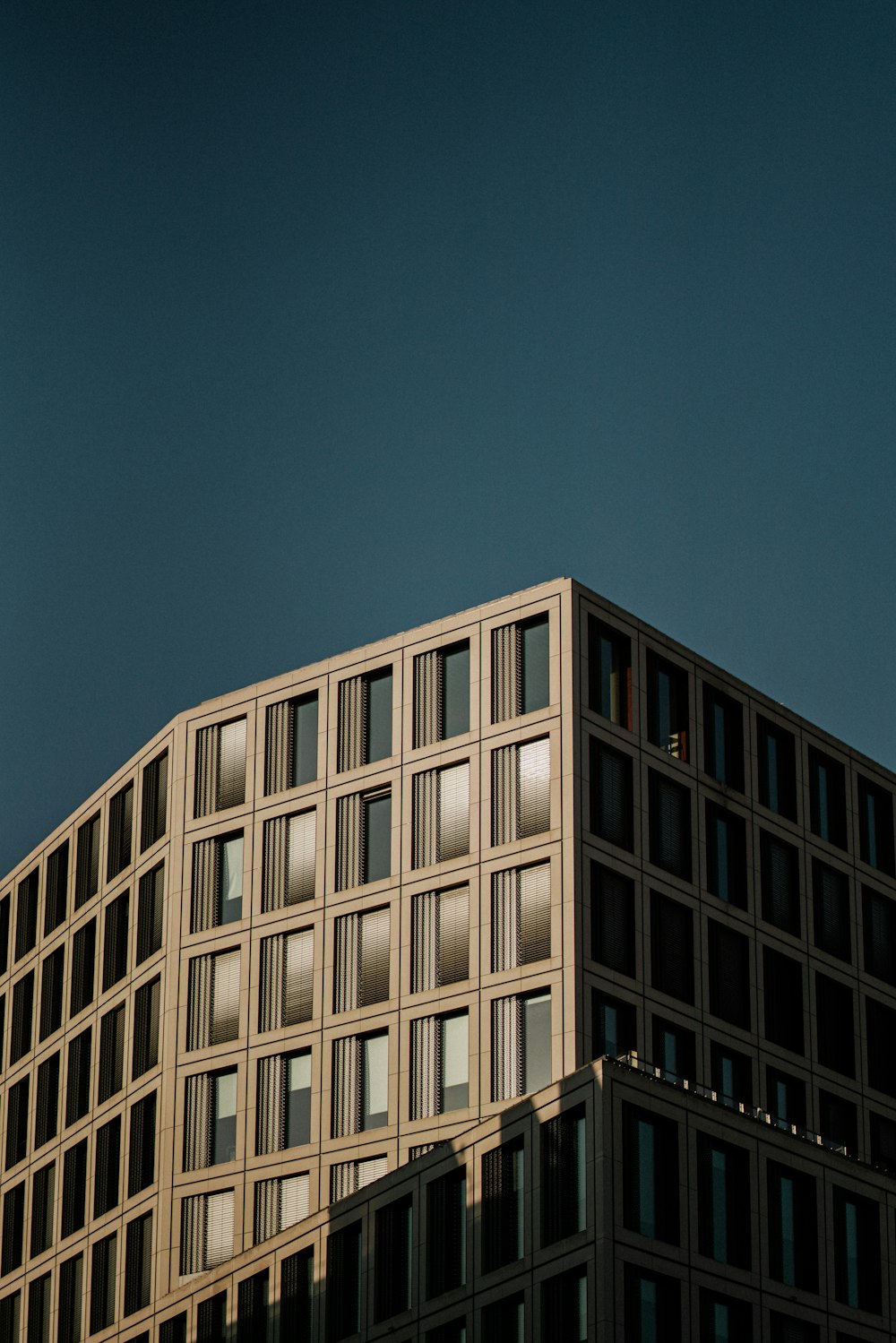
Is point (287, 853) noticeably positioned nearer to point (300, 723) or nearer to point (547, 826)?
point (300, 723)

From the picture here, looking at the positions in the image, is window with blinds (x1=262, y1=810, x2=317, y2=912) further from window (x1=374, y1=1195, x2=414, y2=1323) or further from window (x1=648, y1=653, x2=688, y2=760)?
window (x1=374, y1=1195, x2=414, y2=1323)

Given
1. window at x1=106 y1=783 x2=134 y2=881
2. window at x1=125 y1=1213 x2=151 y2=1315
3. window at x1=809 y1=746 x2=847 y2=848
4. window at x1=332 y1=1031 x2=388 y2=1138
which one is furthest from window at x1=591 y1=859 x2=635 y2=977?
window at x1=106 y1=783 x2=134 y2=881

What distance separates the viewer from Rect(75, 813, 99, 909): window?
10844 centimetres

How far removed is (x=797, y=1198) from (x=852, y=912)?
21059mm

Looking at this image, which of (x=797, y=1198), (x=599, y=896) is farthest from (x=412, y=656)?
(x=797, y=1198)

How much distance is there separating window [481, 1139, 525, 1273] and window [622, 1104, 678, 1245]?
3.65m

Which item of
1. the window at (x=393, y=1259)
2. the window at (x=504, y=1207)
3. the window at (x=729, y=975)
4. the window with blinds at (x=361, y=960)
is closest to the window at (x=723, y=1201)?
the window at (x=504, y=1207)

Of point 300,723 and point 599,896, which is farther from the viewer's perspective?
point 300,723

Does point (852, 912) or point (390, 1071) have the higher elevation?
point (852, 912)

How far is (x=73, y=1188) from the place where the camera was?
103312 mm

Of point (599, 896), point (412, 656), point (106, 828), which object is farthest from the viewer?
point (106, 828)

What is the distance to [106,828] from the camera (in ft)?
352

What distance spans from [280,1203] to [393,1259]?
32.4 ft

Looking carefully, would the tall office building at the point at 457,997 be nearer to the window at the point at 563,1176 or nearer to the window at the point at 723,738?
the window at the point at 723,738
